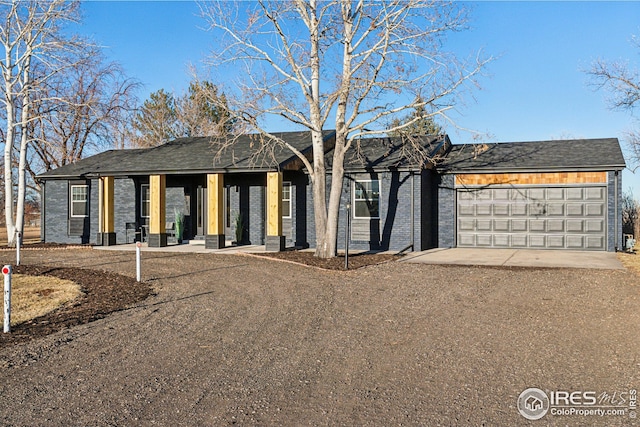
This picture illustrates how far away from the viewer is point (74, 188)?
76.8 feet

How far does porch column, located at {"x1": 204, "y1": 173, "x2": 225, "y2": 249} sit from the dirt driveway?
334 inches

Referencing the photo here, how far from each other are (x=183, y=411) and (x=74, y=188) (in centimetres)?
2080

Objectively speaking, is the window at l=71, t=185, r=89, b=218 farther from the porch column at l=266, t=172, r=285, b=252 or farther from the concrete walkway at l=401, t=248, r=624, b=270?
the concrete walkway at l=401, t=248, r=624, b=270

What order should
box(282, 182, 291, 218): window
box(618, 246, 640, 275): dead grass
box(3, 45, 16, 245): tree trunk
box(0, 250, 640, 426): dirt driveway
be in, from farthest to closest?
1. box(3, 45, 16, 245): tree trunk
2. box(282, 182, 291, 218): window
3. box(618, 246, 640, 275): dead grass
4. box(0, 250, 640, 426): dirt driveway

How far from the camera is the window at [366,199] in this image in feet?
66.2

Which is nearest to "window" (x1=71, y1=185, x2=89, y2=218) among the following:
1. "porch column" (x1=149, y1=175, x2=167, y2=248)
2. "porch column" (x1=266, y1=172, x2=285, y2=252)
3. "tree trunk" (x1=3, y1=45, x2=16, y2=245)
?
"tree trunk" (x1=3, y1=45, x2=16, y2=245)

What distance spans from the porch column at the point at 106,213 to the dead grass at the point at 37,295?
8662mm

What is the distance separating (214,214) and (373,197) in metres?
5.41

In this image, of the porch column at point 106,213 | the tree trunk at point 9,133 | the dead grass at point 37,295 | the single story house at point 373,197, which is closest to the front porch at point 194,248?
the single story house at point 373,197

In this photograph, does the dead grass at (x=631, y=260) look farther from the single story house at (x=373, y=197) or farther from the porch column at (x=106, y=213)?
the porch column at (x=106, y=213)

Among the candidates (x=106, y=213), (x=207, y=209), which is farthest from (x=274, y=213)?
(x=106, y=213)

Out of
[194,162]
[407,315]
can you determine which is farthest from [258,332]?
[194,162]

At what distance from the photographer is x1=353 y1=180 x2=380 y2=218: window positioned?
2019cm

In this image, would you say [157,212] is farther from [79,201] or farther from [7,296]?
[7,296]
